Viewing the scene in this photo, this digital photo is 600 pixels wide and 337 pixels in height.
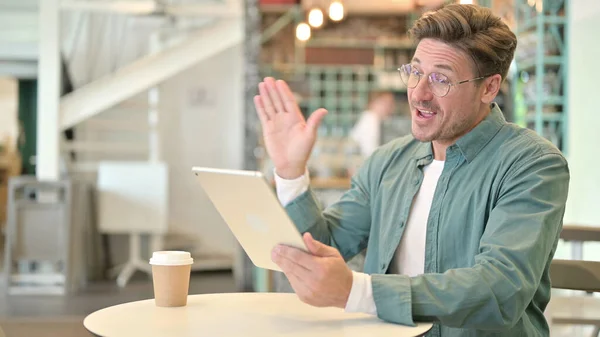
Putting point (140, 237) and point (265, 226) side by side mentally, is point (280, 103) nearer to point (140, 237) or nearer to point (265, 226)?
point (265, 226)

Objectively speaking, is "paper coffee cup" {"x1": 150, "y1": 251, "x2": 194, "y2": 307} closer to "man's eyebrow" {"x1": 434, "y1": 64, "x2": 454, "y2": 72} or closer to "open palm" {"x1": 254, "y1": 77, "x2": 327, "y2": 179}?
"open palm" {"x1": 254, "y1": 77, "x2": 327, "y2": 179}

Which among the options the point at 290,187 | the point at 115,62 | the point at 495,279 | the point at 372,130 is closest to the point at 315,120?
the point at 290,187

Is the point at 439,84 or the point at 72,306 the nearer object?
the point at 439,84

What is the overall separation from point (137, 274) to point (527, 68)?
4.43m

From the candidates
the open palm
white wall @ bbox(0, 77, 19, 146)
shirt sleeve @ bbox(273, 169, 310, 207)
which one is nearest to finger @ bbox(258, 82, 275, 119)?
the open palm

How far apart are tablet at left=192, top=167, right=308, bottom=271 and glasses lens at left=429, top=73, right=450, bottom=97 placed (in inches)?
23.4

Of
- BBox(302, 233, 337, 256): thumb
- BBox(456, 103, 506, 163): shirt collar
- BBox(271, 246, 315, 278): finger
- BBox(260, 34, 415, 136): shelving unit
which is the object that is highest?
BBox(260, 34, 415, 136): shelving unit

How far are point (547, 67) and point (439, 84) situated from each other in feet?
10.7

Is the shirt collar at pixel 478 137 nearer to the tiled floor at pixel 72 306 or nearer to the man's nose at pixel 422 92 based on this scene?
the man's nose at pixel 422 92

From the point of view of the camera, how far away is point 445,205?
6.49 feet

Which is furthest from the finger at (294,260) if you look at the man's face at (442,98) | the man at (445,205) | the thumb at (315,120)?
the man's face at (442,98)

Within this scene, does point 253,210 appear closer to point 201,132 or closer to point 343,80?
point 201,132

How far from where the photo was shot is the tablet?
1.52 metres

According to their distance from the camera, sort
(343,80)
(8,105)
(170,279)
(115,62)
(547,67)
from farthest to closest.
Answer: (8,105), (343,80), (115,62), (547,67), (170,279)
